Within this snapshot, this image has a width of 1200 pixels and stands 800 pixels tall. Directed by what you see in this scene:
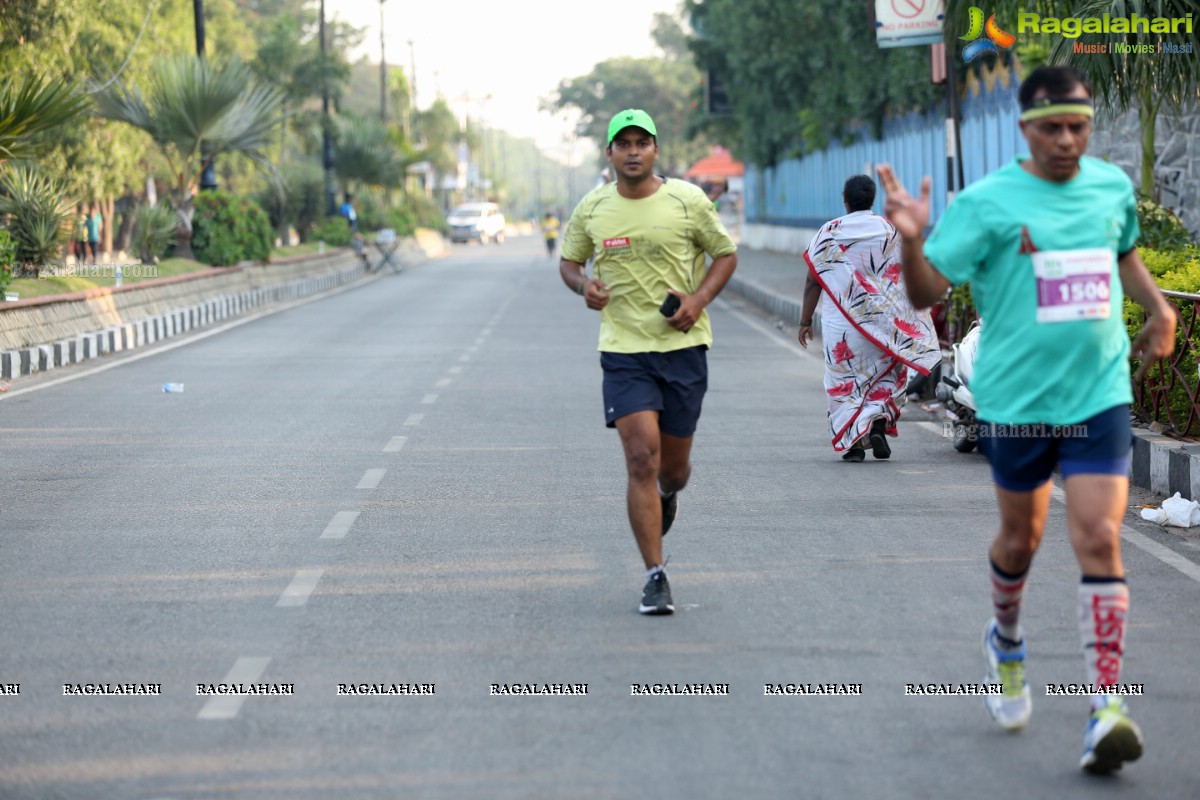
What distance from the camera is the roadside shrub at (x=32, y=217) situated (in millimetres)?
24172

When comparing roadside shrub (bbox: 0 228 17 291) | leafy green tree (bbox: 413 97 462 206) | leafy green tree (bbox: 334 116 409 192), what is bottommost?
roadside shrub (bbox: 0 228 17 291)

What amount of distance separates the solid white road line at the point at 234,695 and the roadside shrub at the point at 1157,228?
41.9 feet

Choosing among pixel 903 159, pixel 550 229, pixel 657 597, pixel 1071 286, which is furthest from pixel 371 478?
pixel 550 229

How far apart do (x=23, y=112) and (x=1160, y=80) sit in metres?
11.7

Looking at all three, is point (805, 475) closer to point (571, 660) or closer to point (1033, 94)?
point (571, 660)

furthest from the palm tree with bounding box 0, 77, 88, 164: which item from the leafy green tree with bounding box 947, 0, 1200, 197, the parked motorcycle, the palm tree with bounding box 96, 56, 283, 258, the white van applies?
the white van

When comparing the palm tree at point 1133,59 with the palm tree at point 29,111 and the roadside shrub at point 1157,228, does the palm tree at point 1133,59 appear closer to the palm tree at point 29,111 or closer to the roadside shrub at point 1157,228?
the roadside shrub at point 1157,228

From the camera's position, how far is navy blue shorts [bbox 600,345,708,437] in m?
7.20

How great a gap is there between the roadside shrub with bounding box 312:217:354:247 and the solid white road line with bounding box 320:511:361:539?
41205mm

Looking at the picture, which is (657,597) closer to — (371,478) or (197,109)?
(371,478)

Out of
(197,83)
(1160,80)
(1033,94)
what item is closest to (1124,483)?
(1033,94)

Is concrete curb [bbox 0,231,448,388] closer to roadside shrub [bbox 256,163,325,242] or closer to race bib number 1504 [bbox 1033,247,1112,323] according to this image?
roadside shrub [bbox 256,163,325,242]

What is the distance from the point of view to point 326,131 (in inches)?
1978

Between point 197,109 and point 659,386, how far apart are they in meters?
25.2
